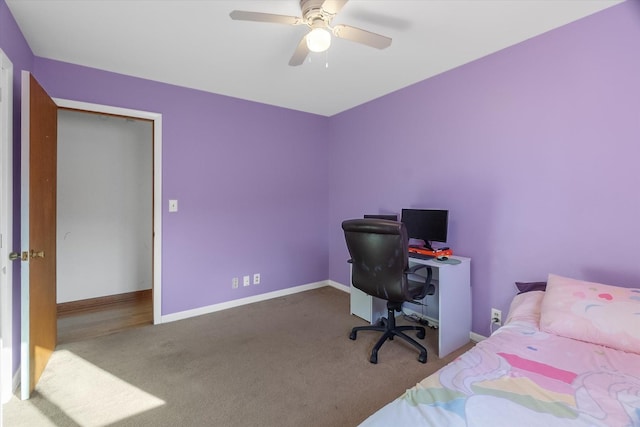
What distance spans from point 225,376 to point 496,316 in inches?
85.8

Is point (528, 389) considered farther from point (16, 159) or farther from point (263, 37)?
point (16, 159)

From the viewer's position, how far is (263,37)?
2.17 metres

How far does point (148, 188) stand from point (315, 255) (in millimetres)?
2365

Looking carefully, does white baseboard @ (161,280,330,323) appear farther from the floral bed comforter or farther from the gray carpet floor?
the floral bed comforter

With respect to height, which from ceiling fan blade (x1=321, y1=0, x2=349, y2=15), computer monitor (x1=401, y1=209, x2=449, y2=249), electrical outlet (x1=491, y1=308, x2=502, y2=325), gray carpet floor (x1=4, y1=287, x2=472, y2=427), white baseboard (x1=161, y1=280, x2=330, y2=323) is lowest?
gray carpet floor (x1=4, y1=287, x2=472, y2=427)

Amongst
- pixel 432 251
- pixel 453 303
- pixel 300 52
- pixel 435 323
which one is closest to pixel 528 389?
pixel 453 303

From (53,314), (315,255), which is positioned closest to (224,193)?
(315,255)

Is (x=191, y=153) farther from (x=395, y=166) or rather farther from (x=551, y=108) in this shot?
(x=551, y=108)

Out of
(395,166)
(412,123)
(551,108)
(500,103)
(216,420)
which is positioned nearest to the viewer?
(216,420)

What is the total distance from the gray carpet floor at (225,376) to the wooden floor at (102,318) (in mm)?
189

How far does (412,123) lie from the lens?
122 inches

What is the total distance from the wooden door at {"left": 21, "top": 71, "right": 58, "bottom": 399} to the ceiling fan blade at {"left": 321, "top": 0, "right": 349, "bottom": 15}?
1.83m

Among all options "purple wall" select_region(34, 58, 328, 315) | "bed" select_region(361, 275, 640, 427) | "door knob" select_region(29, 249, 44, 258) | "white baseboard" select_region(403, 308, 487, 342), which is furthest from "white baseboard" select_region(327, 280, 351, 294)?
"door knob" select_region(29, 249, 44, 258)

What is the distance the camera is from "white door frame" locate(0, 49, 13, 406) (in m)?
1.78
